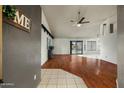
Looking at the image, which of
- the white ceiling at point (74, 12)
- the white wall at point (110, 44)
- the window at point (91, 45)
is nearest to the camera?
the white ceiling at point (74, 12)

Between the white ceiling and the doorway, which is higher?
the white ceiling

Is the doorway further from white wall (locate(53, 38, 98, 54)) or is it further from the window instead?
the window

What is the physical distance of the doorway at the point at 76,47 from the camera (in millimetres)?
18844

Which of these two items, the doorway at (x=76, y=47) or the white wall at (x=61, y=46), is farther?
the doorway at (x=76, y=47)

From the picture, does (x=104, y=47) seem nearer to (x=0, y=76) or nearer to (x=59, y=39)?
(x=59, y=39)

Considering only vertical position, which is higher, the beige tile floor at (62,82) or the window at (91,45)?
the window at (91,45)

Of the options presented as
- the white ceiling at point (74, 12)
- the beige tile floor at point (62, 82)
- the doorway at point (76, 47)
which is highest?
the white ceiling at point (74, 12)

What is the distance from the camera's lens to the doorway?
61.8ft

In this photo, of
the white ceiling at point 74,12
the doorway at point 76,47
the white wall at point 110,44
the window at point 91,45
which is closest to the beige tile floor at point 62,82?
the white ceiling at point 74,12

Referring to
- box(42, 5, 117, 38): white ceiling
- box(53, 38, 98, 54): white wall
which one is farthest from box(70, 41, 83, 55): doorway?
box(42, 5, 117, 38): white ceiling

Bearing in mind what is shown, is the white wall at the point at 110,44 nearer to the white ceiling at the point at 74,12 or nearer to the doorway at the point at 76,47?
the white ceiling at the point at 74,12

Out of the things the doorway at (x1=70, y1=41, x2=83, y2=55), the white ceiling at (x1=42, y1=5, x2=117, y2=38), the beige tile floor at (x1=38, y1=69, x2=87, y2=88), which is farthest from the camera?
the doorway at (x1=70, y1=41, x2=83, y2=55)

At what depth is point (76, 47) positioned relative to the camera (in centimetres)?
1884
